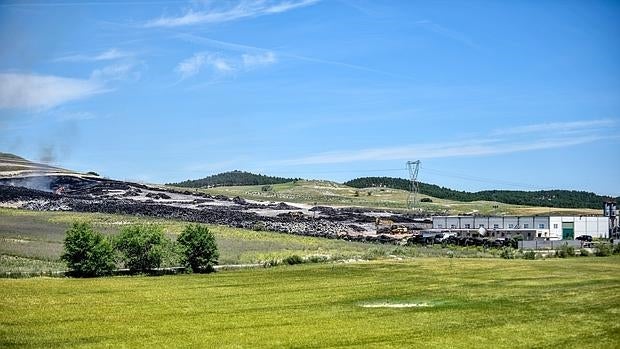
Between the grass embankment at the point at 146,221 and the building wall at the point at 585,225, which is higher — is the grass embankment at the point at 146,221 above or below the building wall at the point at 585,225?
below

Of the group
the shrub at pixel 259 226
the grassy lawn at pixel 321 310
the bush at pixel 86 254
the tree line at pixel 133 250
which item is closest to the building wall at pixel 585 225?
the shrub at pixel 259 226

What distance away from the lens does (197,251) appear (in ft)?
192

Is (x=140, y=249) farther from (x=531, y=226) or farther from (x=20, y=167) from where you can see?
(x=20, y=167)

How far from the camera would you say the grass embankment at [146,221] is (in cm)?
6059

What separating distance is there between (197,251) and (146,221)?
3205cm

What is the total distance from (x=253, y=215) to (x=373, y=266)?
53361mm

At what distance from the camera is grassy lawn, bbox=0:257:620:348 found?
2619 centimetres

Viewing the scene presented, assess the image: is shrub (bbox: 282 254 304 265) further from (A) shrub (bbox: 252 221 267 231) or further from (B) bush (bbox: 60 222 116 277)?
(A) shrub (bbox: 252 221 267 231)

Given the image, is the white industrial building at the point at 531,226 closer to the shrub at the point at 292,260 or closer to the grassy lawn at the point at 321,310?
the shrub at the point at 292,260

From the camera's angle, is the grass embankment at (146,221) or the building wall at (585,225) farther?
the building wall at (585,225)

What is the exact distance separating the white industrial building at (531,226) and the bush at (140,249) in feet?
191

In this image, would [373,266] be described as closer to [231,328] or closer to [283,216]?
[231,328]

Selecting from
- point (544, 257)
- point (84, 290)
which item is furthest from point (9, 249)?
point (544, 257)

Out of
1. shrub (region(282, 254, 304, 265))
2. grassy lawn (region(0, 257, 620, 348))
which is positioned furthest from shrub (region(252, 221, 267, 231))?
grassy lawn (region(0, 257, 620, 348))
